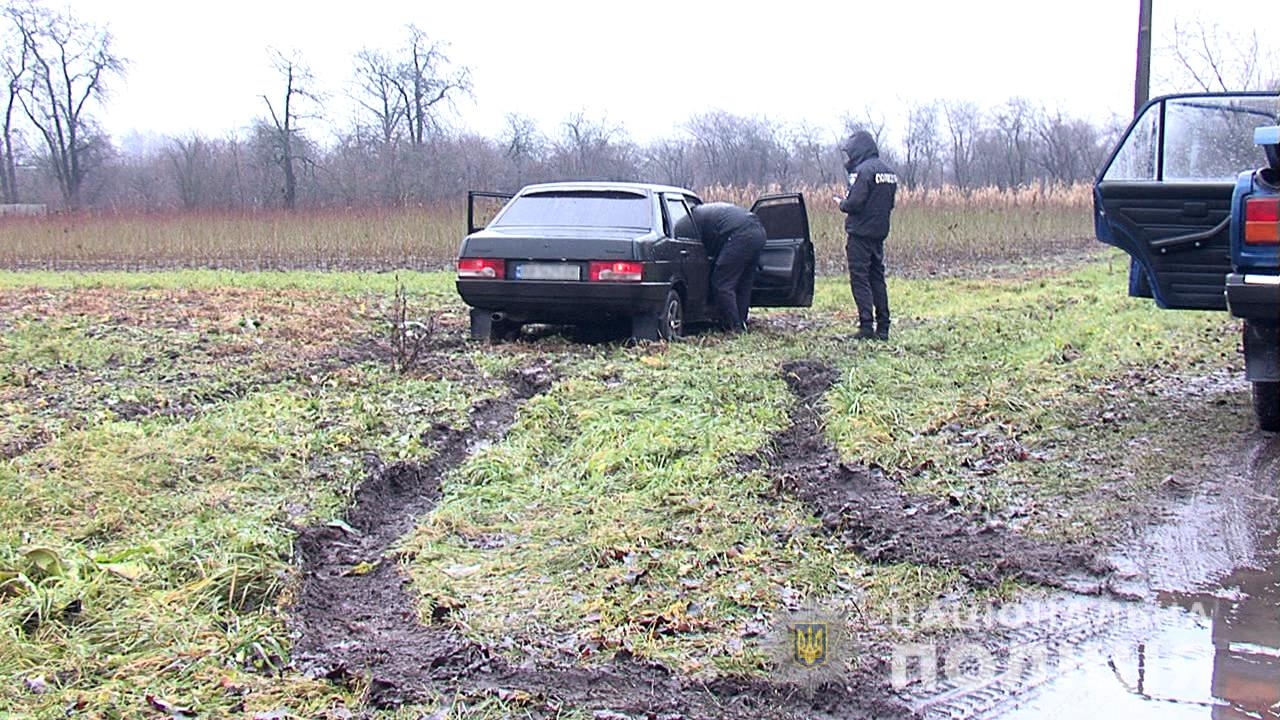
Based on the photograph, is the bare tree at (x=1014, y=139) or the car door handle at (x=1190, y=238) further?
the bare tree at (x=1014, y=139)

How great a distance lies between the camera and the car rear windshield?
31.0 ft

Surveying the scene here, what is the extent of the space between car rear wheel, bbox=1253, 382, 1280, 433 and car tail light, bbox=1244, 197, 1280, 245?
0.94 meters

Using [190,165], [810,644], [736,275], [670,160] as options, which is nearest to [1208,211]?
[810,644]

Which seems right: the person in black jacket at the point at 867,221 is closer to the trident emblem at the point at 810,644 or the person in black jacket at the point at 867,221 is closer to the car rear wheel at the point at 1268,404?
the car rear wheel at the point at 1268,404

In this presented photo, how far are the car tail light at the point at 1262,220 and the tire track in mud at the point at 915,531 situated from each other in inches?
75.2

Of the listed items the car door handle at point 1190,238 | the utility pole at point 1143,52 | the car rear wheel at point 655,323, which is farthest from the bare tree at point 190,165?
the car door handle at point 1190,238

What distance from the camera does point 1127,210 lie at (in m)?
6.27

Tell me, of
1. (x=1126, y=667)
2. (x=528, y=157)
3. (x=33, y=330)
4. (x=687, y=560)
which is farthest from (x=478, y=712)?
(x=528, y=157)

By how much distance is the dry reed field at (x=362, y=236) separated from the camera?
23.2 m

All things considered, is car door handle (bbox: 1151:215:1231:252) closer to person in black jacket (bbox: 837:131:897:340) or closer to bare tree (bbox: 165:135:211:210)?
person in black jacket (bbox: 837:131:897:340)

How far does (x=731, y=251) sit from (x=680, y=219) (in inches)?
22.3

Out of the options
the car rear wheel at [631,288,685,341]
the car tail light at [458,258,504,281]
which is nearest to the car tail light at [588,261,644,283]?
the car rear wheel at [631,288,685,341]

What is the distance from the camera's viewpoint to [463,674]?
127 inches

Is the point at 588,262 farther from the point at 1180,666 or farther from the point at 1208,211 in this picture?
the point at 1180,666
